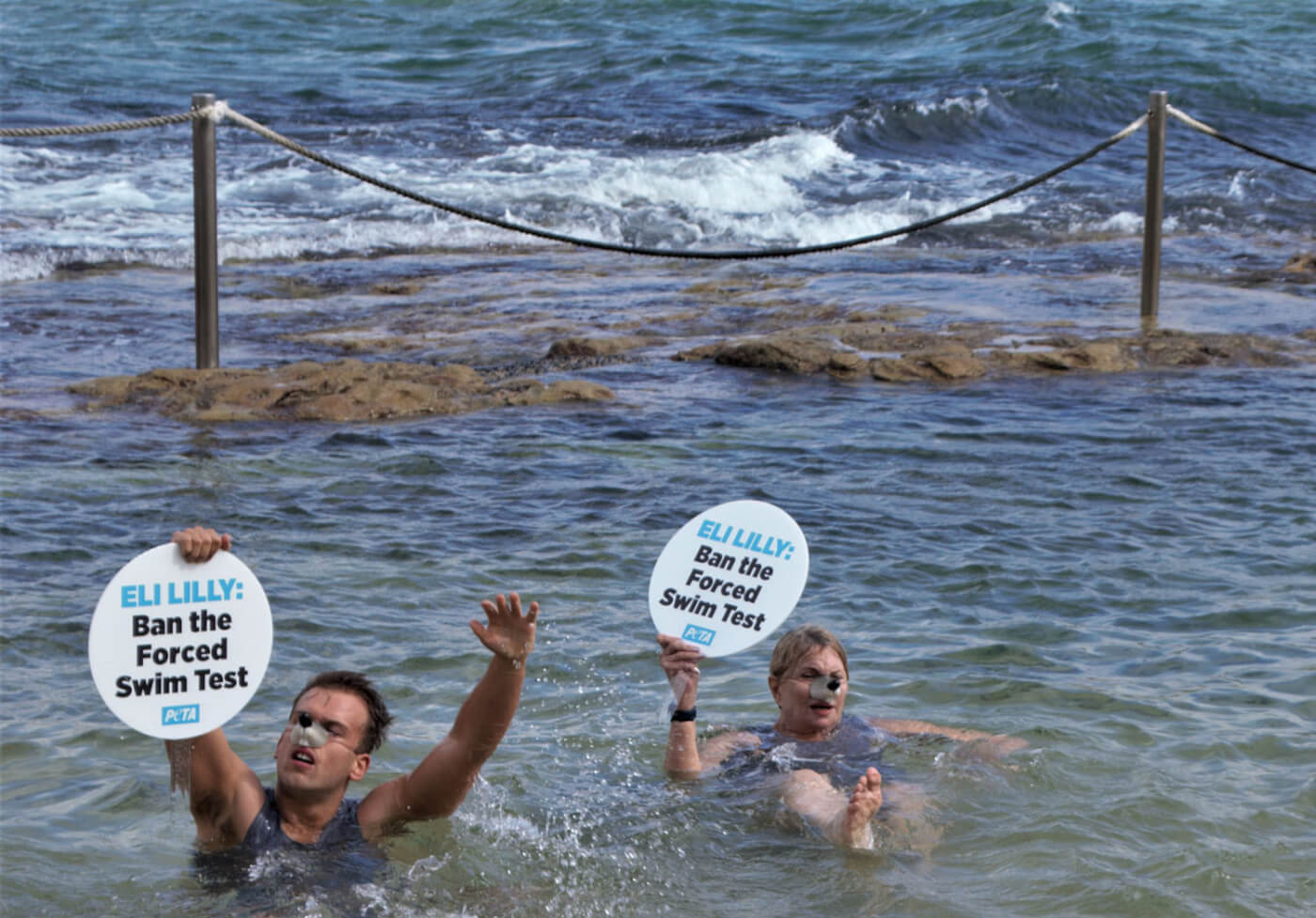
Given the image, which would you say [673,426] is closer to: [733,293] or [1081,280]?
[733,293]

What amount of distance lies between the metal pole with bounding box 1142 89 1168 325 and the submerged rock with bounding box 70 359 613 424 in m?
4.05

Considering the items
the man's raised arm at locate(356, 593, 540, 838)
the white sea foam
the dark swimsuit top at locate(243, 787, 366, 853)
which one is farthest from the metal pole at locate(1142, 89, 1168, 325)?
the white sea foam

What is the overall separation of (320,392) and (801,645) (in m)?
4.62

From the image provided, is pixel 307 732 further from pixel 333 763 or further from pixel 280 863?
pixel 280 863

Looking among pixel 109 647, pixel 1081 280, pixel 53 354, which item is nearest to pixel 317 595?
pixel 109 647

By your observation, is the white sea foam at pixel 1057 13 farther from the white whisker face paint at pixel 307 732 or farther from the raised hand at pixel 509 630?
the white whisker face paint at pixel 307 732

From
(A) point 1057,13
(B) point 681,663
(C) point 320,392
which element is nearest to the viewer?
(B) point 681,663

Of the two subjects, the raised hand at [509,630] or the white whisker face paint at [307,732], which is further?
the white whisker face paint at [307,732]

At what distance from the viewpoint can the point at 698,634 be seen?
463 centimetres

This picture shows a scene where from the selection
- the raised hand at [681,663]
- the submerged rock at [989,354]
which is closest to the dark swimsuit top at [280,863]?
the raised hand at [681,663]

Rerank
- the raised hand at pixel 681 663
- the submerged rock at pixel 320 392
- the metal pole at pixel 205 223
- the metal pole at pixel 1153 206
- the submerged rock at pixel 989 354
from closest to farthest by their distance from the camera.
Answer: the raised hand at pixel 681 663 → the metal pole at pixel 205 223 → the submerged rock at pixel 320 392 → the submerged rock at pixel 989 354 → the metal pole at pixel 1153 206

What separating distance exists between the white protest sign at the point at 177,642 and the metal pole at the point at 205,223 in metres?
4.72

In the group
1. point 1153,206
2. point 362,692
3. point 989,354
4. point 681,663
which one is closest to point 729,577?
point 681,663

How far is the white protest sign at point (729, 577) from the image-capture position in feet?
15.2
